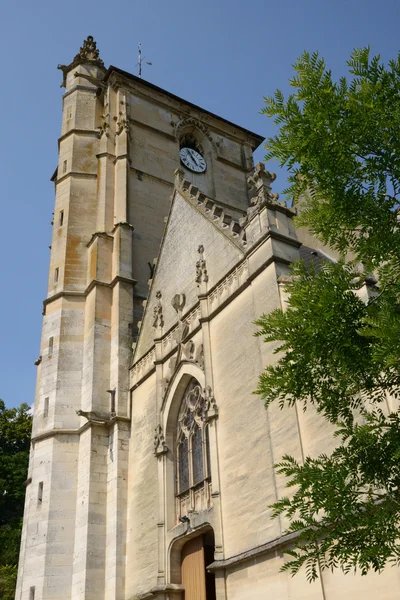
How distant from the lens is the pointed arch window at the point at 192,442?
46.6 feet

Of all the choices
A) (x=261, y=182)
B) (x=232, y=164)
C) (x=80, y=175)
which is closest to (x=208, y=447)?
(x=261, y=182)

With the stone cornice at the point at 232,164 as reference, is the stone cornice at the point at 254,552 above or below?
below

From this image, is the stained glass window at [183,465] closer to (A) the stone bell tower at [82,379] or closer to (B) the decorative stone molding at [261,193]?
(A) the stone bell tower at [82,379]

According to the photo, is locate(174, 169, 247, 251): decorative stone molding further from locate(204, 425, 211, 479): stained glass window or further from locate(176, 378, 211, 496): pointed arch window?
locate(204, 425, 211, 479): stained glass window

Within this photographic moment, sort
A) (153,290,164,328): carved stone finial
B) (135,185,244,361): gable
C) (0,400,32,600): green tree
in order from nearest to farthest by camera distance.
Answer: (135,185,244,361): gable, (153,290,164,328): carved stone finial, (0,400,32,600): green tree

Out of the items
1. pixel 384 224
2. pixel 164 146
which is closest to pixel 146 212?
pixel 164 146

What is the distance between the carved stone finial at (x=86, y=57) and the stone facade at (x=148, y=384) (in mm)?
2225

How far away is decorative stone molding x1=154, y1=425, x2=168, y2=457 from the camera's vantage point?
15438 millimetres

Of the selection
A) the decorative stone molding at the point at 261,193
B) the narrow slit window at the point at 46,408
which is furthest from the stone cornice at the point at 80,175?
the decorative stone molding at the point at 261,193

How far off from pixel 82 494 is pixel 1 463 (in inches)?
764

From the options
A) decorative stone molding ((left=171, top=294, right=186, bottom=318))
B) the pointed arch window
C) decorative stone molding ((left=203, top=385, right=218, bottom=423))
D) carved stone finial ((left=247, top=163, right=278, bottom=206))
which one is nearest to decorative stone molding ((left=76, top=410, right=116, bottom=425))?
the pointed arch window

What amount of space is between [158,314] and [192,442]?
167 inches

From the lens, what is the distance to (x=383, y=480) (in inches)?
232

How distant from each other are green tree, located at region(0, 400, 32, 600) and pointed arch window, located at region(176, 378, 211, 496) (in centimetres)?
1561
